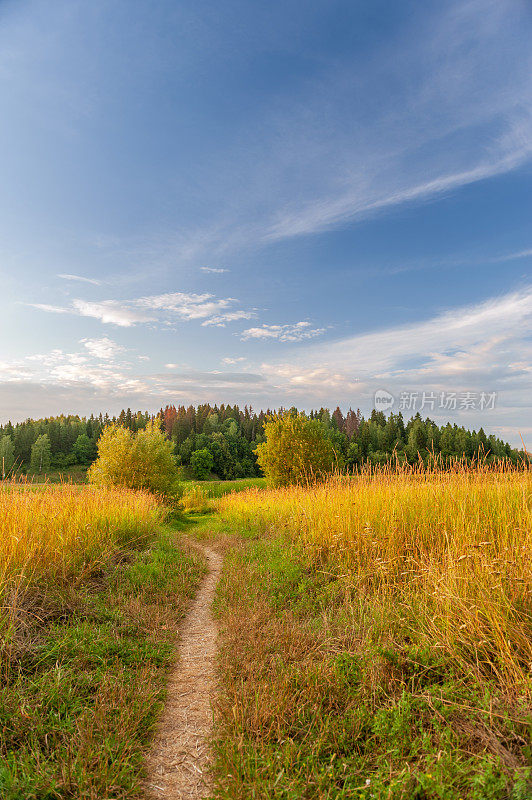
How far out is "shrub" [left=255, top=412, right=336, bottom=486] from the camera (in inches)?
939

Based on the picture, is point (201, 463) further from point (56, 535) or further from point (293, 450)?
point (56, 535)

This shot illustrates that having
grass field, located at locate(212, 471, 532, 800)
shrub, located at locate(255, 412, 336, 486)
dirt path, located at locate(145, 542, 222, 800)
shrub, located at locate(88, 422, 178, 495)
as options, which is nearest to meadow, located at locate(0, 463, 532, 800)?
grass field, located at locate(212, 471, 532, 800)

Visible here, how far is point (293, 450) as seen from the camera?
24250 mm

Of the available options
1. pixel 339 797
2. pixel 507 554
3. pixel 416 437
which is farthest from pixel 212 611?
pixel 416 437

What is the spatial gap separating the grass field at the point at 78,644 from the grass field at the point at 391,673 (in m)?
0.78

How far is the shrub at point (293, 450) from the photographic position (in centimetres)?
2384

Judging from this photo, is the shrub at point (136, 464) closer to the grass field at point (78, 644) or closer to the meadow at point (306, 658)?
the grass field at point (78, 644)

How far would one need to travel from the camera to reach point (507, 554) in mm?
4652

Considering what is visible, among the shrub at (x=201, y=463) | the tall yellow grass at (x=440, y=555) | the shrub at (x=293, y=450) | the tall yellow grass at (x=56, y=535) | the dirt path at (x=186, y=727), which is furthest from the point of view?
the shrub at (x=201, y=463)

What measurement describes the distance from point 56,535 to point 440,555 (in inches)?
229

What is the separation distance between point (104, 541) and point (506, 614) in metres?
6.58

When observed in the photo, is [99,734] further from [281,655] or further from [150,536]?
[150,536]

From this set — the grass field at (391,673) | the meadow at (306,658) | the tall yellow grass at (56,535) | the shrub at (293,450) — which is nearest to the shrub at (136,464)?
the shrub at (293,450)

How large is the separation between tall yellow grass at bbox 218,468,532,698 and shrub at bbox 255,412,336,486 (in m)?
13.8
